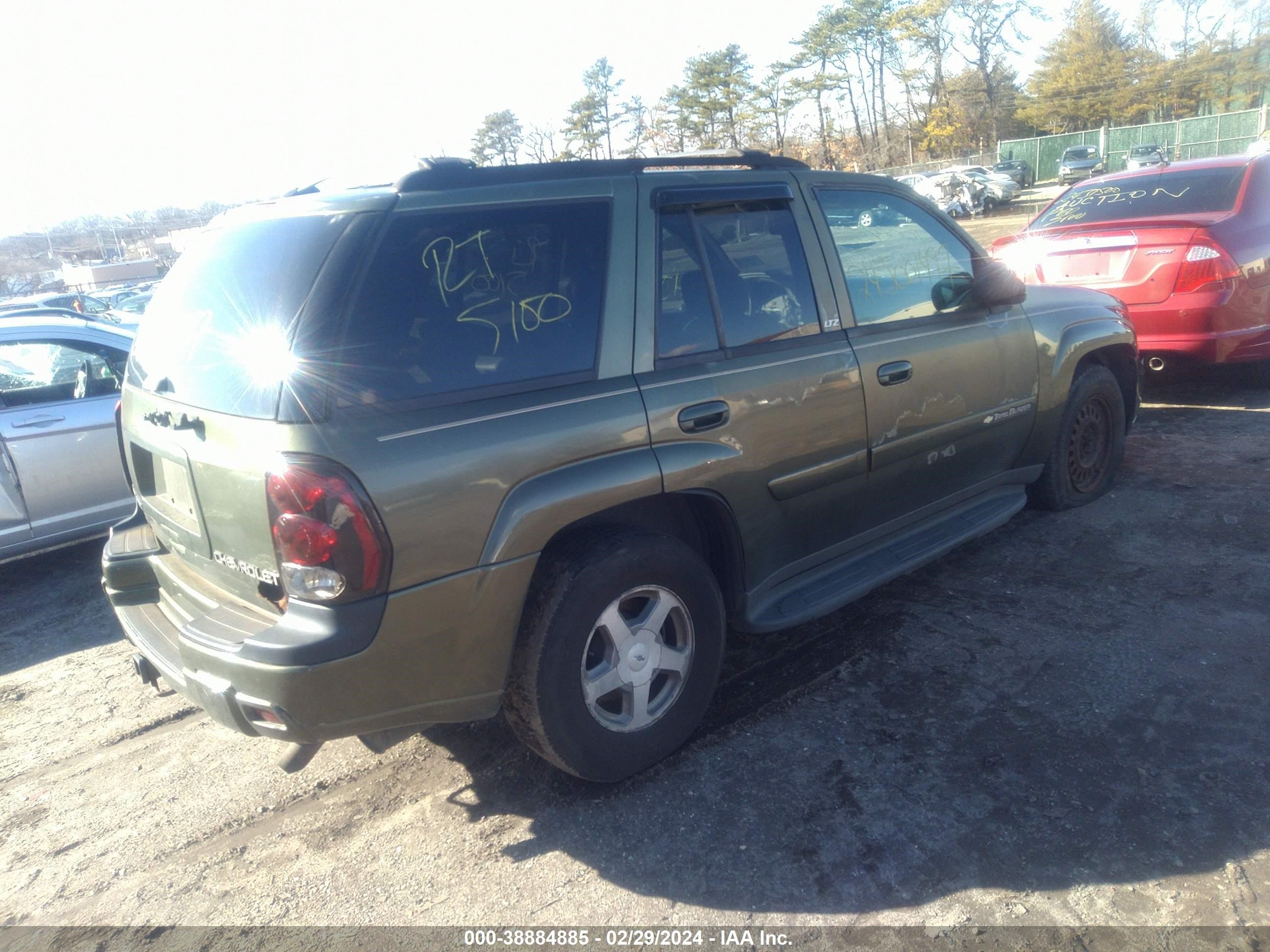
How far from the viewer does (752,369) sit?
129 inches

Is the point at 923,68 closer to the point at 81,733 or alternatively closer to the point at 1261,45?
the point at 1261,45

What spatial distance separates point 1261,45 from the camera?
56.1 meters

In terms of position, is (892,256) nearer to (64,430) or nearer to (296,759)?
(296,759)

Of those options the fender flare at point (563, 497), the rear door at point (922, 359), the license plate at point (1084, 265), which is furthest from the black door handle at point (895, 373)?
the license plate at point (1084, 265)

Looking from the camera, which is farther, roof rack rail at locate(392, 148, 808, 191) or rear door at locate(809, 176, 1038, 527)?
rear door at locate(809, 176, 1038, 527)

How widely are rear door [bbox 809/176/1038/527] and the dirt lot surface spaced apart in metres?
0.63

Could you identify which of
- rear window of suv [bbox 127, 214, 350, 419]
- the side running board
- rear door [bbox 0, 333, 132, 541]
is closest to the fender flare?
rear window of suv [bbox 127, 214, 350, 419]

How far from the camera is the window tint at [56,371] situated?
17.9 feet

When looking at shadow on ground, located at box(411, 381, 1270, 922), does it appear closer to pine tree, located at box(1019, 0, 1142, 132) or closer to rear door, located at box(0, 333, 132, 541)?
rear door, located at box(0, 333, 132, 541)

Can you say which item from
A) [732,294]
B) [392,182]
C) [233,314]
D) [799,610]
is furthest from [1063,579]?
[233,314]

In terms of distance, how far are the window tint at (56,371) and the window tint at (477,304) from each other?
397 centimetres

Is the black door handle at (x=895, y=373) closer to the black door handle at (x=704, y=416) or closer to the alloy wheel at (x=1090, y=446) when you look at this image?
the black door handle at (x=704, y=416)

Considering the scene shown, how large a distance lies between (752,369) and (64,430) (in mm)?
4421

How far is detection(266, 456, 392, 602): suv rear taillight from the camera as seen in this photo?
2.36 metres
